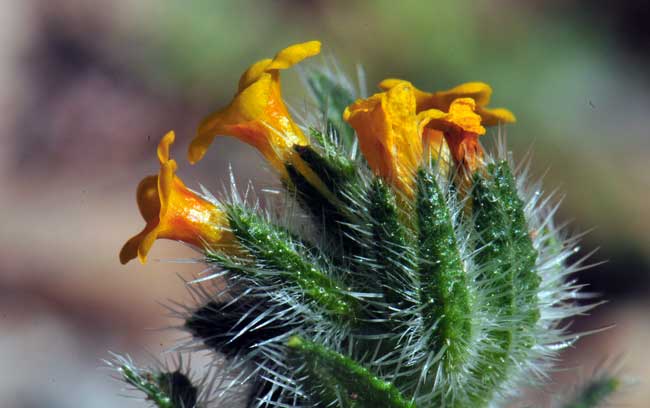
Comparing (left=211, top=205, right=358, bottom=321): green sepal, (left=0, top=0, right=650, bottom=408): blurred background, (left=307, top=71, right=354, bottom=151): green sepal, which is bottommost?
(left=0, top=0, right=650, bottom=408): blurred background

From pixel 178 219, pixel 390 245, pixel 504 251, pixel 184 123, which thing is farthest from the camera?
pixel 184 123

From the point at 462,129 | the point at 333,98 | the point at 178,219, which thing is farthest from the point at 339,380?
the point at 333,98

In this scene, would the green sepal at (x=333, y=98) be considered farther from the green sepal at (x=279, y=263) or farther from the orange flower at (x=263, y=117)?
the green sepal at (x=279, y=263)

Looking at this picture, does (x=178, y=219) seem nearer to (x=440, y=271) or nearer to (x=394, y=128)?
(x=394, y=128)

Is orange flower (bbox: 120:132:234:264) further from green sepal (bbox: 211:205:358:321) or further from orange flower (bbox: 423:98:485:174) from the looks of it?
orange flower (bbox: 423:98:485:174)

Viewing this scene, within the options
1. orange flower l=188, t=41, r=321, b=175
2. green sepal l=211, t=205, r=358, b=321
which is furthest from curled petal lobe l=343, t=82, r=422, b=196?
green sepal l=211, t=205, r=358, b=321

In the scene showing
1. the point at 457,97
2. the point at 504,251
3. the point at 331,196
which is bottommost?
the point at 504,251
